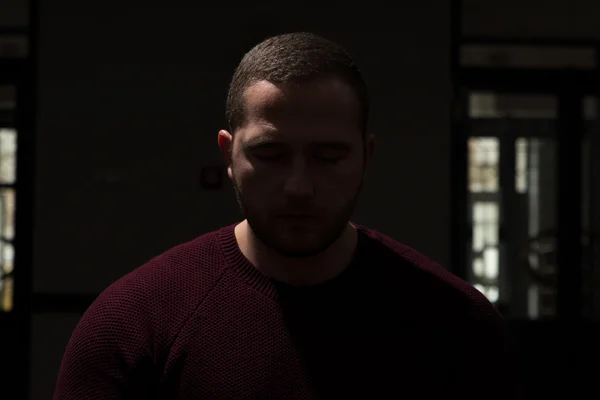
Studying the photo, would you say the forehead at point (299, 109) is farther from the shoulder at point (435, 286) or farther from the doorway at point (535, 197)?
the doorway at point (535, 197)

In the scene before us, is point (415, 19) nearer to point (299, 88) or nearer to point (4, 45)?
point (4, 45)

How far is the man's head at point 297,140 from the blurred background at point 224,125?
133 inches

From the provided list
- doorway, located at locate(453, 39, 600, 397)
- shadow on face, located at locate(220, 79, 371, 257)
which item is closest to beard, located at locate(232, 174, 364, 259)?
shadow on face, located at locate(220, 79, 371, 257)

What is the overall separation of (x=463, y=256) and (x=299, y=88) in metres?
3.82

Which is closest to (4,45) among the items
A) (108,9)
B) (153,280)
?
(108,9)

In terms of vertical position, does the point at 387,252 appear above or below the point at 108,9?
Answer: below

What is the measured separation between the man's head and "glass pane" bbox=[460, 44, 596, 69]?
3.72 metres

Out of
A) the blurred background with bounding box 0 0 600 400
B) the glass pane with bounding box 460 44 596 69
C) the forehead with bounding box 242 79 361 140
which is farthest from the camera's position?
the glass pane with bounding box 460 44 596 69

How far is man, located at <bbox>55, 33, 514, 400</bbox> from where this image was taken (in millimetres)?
1350

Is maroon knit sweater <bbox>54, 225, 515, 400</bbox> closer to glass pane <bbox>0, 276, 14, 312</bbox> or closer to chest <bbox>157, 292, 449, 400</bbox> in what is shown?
chest <bbox>157, 292, 449, 400</bbox>

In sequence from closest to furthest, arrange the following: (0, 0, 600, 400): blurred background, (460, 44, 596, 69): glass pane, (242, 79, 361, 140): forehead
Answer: (242, 79, 361, 140): forehead < (0, 0, 600, 400): blurred background < (460, 44, 596, 69): glass pane

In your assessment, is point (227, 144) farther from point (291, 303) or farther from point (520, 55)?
point (520, 55)

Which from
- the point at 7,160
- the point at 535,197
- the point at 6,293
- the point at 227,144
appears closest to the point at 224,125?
the point at 7,160

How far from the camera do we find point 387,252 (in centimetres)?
157
